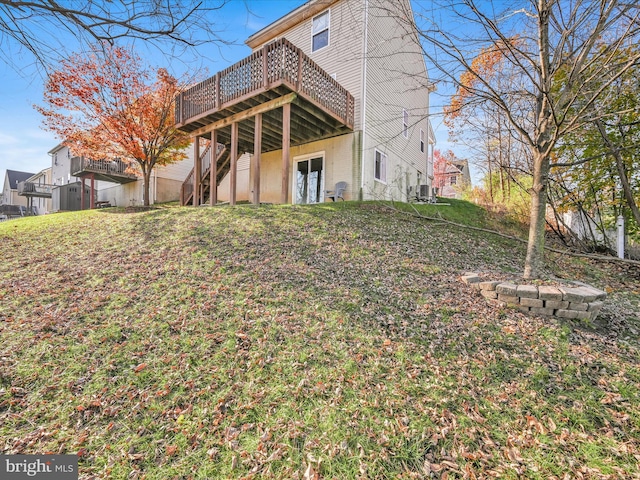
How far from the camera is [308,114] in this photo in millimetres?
9656

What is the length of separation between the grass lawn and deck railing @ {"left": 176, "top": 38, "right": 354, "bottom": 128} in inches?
216

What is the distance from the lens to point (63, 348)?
3.28 meters

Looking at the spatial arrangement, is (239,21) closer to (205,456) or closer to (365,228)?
(205,456)

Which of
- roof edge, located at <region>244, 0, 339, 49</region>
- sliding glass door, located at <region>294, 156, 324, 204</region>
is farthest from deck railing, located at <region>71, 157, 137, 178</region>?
sliding glass door, located at <region>294, 156, 324, 204</region>

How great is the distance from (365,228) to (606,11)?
512 centimetres

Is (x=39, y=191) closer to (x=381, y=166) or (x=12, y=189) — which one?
(x=12, y=189)

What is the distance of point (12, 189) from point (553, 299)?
5837cm

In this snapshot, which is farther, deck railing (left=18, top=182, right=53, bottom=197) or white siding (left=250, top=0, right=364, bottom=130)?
deck railing (left=18, top=182, right=53, bottom=197)

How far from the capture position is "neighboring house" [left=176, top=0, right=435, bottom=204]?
8617 millimetres

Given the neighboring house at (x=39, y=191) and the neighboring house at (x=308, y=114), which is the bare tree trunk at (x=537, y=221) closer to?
the neighboring house at (x=308, y=114)

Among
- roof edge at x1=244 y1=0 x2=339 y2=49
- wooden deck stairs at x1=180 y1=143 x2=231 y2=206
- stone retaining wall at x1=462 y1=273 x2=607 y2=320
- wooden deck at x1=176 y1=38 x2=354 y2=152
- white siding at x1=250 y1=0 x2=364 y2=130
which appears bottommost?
stone retaining wall at x1=462 y1=273 x2=607 y2=320

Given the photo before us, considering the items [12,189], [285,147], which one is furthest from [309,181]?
[12,189]

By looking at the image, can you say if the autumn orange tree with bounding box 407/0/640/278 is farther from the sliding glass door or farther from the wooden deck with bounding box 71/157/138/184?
the wooden deck with bounding box 71/157/138/184

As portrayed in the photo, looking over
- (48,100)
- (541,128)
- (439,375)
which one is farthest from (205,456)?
(48,100)
